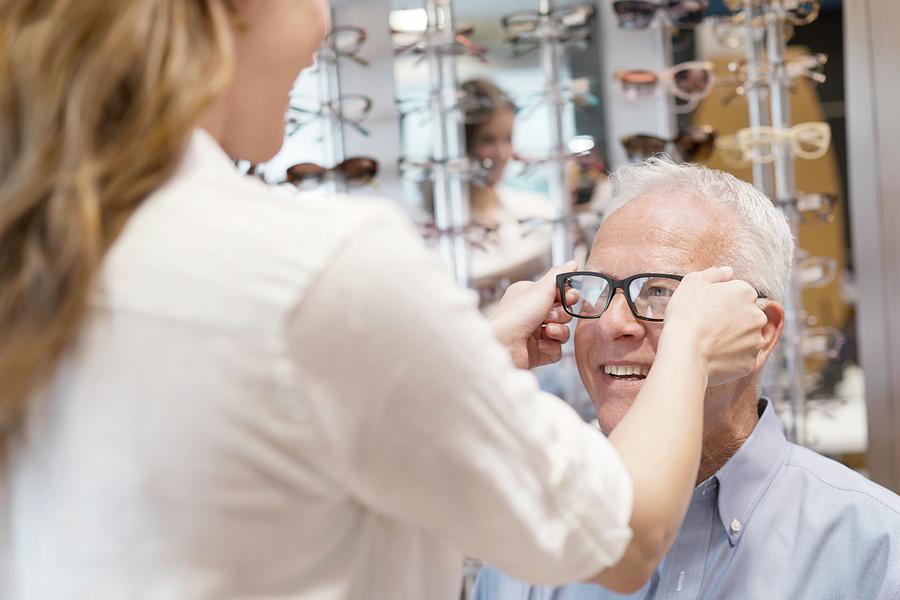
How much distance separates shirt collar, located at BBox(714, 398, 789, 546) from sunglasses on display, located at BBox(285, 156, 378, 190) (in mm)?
1819

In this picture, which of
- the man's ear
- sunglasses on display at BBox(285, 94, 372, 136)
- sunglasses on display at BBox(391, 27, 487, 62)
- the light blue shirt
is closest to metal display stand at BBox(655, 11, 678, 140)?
sunglasses on display at BBox(391, 27, 487, 62)

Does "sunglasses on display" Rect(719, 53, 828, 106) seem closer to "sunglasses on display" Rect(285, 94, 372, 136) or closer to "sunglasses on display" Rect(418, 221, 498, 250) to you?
"sunglasses on display" Rect(418, 221, 498, 250)

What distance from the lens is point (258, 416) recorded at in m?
0.73

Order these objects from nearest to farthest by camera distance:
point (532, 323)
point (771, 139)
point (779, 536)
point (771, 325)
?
point (532, 323) < point (779, 536) < point (771, 325) < point (771, 139)

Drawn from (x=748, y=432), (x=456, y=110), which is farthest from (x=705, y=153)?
(x=748, y=432)

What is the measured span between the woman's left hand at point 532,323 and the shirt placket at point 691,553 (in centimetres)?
34

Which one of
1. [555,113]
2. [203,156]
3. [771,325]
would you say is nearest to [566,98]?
[555,113]

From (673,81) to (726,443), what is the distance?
5.91 feet

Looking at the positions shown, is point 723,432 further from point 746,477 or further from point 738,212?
point 738,212

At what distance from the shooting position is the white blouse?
28.4 inches

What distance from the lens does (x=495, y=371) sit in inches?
30.2

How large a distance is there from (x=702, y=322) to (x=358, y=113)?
2.34 m

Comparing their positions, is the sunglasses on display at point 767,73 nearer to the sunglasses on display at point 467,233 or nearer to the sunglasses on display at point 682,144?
the sunglasses on display at point 682,144

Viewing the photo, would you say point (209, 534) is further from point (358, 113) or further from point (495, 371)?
point (358, 113)
